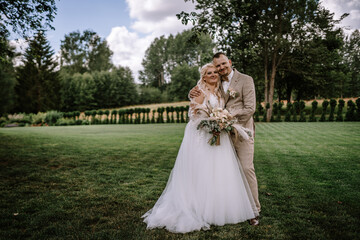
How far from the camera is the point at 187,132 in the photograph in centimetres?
392

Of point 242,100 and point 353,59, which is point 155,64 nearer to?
point 353,59

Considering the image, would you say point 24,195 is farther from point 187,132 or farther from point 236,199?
point 236,199

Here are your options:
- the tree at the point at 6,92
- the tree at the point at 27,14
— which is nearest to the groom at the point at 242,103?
the tree at the point at 27,14

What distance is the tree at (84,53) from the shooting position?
195 ft

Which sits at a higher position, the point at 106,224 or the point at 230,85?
the point at 230,85

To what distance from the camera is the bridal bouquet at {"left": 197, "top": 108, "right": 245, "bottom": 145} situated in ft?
11.5

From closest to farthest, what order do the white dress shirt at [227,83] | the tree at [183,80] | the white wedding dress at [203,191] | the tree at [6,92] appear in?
the white wedding dress at [203,191] < the white dress shirt at [227,83] < the tree at [6,92] < the tree at [183,80]

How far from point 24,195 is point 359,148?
428 inches

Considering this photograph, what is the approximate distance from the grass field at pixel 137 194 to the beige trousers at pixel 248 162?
46 cm

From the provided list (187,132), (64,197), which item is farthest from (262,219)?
(64,197)

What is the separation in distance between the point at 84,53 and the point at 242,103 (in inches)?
2613

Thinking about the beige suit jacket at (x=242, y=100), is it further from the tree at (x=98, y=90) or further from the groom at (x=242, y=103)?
the tree at (x=98, y=90)

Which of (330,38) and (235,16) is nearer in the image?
(235,16)

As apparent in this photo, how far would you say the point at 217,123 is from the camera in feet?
11.6
